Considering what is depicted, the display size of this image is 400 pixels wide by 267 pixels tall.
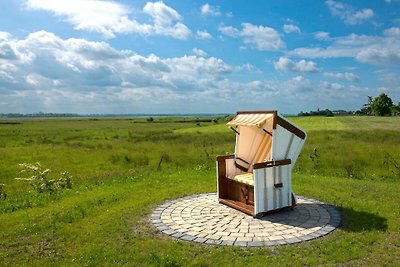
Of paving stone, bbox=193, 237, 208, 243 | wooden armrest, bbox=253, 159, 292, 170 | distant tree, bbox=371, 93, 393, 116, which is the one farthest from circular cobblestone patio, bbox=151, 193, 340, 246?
distant tree, bbox=371, 93, 393, 116

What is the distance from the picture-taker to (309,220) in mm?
7285

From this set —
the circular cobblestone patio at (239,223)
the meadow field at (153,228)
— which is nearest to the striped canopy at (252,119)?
the circular cobblestone patio at (239,223)

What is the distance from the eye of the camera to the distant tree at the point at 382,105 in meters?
92.9

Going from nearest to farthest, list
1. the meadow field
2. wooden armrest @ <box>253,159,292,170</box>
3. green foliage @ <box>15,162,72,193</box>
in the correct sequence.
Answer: the meadow field < wooden armrest @ <box>253,159,292,170</box> < green foliage @ <box>15,162,72,193</box>

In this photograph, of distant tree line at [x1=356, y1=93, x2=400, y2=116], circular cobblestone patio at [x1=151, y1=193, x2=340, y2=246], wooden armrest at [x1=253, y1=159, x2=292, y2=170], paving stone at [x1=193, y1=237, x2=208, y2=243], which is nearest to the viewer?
paving stone at [x1=193, y1=237, x2=208, y2=243]

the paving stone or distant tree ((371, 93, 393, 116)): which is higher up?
distant tree ((371, 93, 393, 116))

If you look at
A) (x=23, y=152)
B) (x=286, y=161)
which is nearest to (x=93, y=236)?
(x=286, y=161)

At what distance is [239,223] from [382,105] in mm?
99596

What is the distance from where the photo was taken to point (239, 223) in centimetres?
715

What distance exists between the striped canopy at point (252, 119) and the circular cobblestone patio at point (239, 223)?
6.80 ft

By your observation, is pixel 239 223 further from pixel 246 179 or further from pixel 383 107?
pixel 383 107

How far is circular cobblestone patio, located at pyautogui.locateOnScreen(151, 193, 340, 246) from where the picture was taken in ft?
20.5

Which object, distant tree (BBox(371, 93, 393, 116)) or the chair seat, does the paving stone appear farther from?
distant tree (BBox(371, 93, 393, 116))

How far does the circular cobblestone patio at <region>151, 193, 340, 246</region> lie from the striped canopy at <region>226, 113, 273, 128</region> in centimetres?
207
